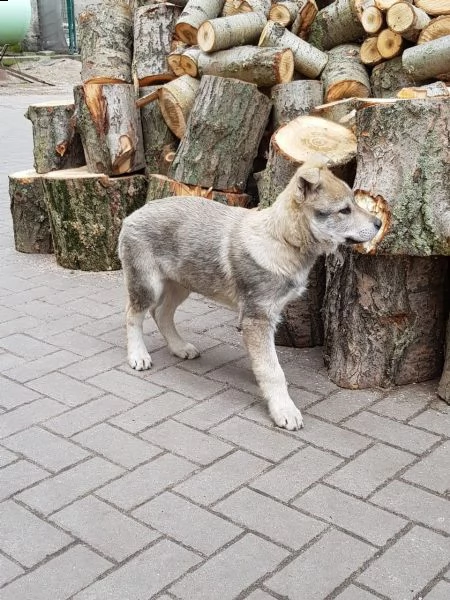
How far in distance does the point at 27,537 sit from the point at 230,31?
4.47 m

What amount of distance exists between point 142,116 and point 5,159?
5531 mm

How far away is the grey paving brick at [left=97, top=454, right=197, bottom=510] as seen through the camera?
352 cm

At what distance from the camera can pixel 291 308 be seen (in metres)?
5.09

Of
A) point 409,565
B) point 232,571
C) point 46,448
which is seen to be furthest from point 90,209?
point 409,565

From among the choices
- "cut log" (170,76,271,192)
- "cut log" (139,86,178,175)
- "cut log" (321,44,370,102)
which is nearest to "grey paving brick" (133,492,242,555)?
Result: "cut log" (170,76,271,192)

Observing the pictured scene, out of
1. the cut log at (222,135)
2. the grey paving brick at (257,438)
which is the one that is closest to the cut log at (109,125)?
the cut log at (222,135)

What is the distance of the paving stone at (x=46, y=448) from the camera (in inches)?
151

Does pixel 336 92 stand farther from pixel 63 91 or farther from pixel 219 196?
pixel 63 91

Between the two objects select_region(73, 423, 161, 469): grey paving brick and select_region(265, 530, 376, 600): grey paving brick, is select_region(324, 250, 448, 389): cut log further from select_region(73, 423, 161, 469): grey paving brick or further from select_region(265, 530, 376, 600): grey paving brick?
select_region(265, 530, 376, 600): grey paving brick

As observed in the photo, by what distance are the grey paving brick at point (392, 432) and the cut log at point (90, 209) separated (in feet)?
10.2

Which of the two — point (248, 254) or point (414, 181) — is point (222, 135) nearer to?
point (248, 254)

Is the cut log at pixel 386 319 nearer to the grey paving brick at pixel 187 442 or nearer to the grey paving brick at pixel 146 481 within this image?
the grey paving brick at pixel 187 442

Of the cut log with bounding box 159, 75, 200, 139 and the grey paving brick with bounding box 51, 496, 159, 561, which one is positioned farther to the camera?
the cut log with bounding box 159, 75, 200, 139

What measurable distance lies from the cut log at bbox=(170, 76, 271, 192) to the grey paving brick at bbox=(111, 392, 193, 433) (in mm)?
2116
